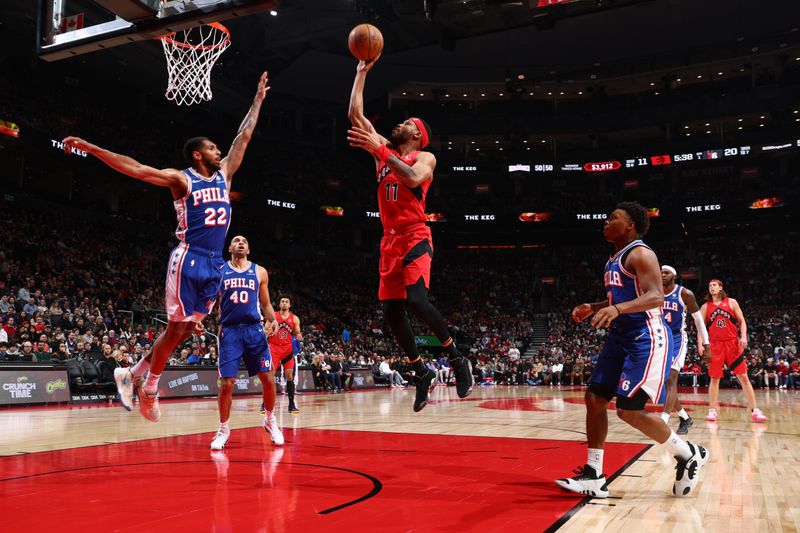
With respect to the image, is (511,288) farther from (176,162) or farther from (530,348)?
(176,162)

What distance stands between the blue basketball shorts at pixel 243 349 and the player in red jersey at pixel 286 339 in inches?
129

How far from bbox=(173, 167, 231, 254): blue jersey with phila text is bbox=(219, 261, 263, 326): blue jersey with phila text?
1.56 meters

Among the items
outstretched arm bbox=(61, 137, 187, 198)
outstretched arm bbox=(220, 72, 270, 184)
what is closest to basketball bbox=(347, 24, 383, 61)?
outstretched arm bbox=(220, 72, 270, 184)

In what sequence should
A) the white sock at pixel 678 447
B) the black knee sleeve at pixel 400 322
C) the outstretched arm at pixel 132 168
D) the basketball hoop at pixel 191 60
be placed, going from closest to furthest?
1. the white sock at pixel 678 447
2. the outstretched arm at pixel 132 168
3. the black knee sleeve at pixel 400 322
4. the basketball hoop at pixel 191 60

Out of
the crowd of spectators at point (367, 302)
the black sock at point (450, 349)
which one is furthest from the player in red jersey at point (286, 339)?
the black sock at point (450, 349)

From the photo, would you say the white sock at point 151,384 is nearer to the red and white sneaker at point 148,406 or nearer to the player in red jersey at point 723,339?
the red and white sneaker at point 148,406

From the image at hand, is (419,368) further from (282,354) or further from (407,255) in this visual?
(282,354)

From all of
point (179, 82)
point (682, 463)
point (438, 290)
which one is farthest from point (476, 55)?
point (682, 463)

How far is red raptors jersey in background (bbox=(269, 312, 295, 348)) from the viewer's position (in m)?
10.9

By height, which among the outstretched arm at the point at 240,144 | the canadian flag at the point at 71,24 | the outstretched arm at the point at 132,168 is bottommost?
the outstretched arm at the point at 132,168

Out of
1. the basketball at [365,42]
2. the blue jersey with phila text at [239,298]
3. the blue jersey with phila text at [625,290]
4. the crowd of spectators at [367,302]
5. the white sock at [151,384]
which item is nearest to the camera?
the blue jersey with phila text at [625,290]

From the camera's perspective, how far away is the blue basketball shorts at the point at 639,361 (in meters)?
4.38

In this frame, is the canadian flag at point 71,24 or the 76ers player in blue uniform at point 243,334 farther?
the canadian flag at point 71,24

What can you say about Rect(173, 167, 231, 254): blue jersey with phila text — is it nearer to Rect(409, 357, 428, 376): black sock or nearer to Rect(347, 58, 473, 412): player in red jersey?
Rect(347, 58, 473, 412): player in red jersey
